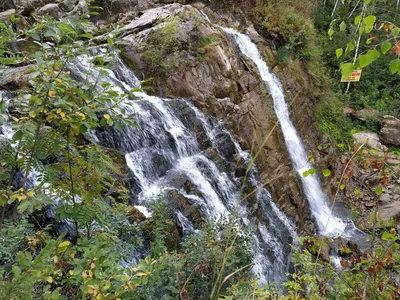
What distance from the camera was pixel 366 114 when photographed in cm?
1569

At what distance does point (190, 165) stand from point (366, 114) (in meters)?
11.4

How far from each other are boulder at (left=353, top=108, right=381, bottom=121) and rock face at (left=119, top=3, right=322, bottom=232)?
6928 millimetres

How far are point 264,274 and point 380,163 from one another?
4949 millimetres

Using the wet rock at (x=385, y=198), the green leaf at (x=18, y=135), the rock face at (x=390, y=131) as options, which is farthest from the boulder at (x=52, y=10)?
the rock face at (x=390, y=131)

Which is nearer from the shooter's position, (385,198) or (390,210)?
(390,210)

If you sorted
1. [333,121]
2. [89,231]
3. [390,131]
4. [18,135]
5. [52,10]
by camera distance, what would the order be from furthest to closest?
[390,131] → [333,121] → [52,10] → [89,231] → [18,135]

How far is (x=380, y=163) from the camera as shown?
2.25 metres

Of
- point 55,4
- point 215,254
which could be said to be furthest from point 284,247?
point 55,4

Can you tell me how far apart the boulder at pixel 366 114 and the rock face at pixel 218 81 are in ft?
22.7

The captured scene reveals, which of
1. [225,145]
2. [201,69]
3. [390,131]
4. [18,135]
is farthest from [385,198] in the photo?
[18,135]

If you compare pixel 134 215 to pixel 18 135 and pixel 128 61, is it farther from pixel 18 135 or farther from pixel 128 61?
pixel 128 61

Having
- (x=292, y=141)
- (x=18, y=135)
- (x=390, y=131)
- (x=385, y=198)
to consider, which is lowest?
(x=390, y=131)

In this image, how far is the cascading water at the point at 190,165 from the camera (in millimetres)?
6562

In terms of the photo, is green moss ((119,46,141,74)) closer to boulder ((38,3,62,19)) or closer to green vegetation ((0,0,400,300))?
boulder ((38,3,62,19))
